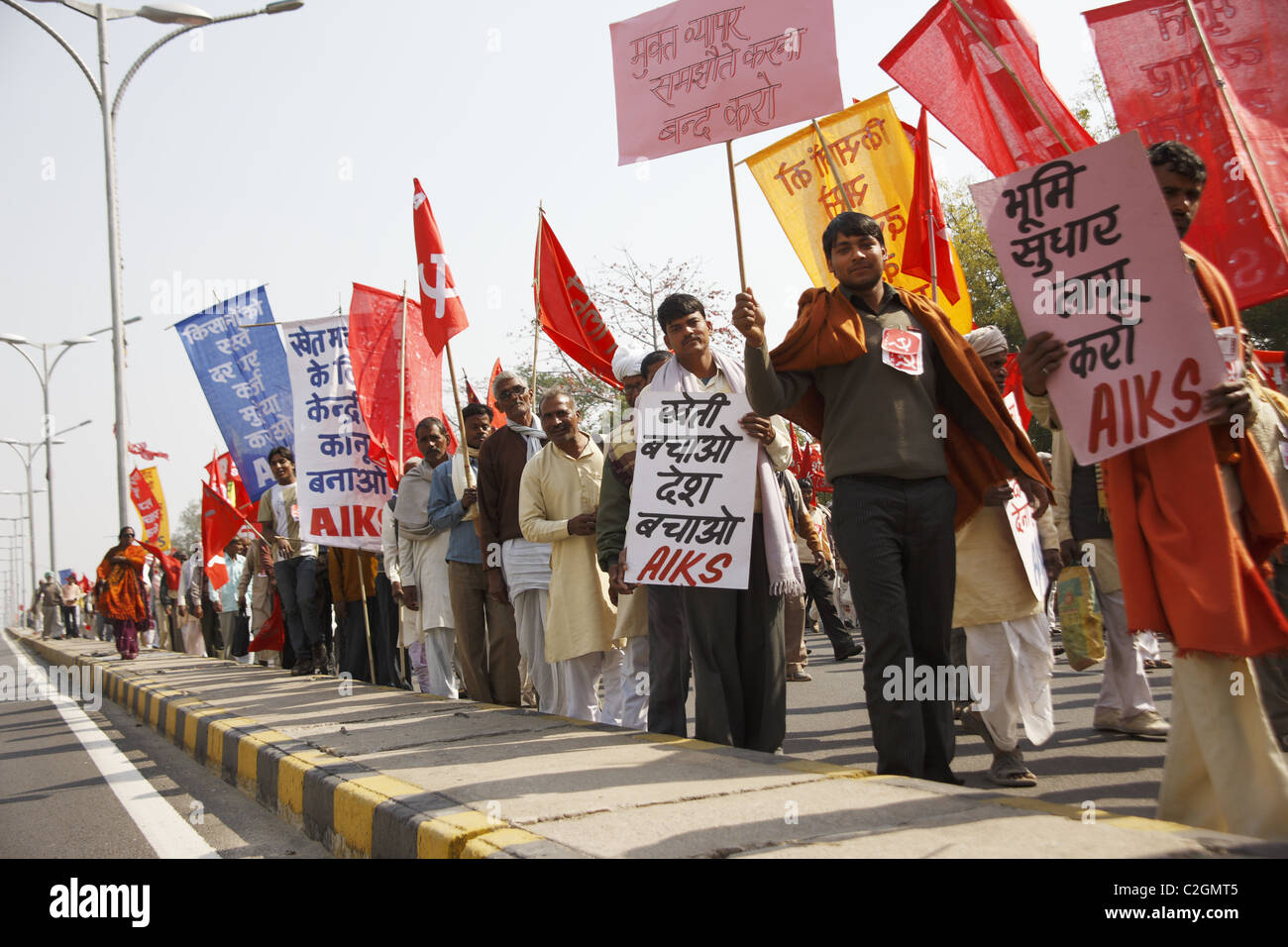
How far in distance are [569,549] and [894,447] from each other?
2654 millimetres

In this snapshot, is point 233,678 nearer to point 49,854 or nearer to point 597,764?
point 49,854

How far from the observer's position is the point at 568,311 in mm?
8352

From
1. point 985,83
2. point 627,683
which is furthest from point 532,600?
point 985,83

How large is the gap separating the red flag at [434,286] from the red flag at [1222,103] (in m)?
4.39

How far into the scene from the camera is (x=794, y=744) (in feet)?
21.4

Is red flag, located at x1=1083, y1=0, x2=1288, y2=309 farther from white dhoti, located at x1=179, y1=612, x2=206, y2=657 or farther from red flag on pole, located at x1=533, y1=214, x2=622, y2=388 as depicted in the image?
white dhoti, located at x1=179, y1=612, x2=206, y2=657

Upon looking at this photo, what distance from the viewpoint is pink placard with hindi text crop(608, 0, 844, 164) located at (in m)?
5.50

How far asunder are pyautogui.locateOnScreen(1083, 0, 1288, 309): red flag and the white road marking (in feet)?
15.5

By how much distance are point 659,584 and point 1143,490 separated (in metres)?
2.37

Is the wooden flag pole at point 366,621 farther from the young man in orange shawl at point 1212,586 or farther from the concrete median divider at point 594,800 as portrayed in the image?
the young man in orange shawl at point 1212,586

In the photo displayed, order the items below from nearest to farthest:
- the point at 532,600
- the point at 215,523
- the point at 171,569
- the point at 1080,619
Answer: the point at 1080,619
the point at 532,600
the point at 215,523
the point at 171,569

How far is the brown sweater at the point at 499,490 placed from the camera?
700cm

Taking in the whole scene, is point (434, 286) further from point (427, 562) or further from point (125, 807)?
point (125, 807)
